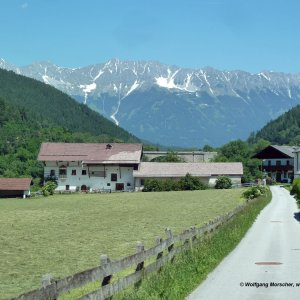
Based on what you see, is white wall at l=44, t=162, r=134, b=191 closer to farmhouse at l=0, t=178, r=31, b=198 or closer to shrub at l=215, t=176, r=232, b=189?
farmhouse at l=0, t=178, r=31, b=198

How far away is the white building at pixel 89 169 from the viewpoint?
11306 cm

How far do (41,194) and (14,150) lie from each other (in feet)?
218

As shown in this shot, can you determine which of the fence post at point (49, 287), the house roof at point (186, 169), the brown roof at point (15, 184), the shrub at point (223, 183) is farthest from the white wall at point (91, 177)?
the fence post at point (49, 287)

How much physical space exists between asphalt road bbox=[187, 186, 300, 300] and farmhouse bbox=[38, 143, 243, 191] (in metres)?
85.7

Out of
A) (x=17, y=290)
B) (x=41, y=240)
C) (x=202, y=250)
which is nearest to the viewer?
(x=17, y=290)

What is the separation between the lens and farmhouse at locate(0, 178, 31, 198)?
100 m

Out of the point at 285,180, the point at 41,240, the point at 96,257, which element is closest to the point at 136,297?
the point at 96,257

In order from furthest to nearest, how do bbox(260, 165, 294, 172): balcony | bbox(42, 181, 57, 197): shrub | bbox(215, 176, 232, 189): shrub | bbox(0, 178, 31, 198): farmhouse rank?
bbox(260, 165, 294, 172): balcony, bbox(215, 176, 232, 189): shrub, bbox(0, 178, 31, 198): farmhouse, bbox(42, 181, 57, 197): shrub

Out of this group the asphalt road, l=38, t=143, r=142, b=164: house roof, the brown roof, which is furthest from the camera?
l=38, t=143, r=142, b=164: house roof

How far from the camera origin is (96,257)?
21750 mm

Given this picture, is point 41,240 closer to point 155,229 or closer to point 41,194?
point 155,229

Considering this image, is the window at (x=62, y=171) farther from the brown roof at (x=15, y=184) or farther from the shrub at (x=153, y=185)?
the shrub at (x=153, y=185)

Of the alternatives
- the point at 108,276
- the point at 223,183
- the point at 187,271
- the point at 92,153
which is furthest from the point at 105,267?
the point at 92,153

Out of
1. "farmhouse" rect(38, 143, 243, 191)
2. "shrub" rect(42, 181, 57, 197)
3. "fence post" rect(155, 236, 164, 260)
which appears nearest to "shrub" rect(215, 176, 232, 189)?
"farmhouse" rect(38, 143, 243, 191)
